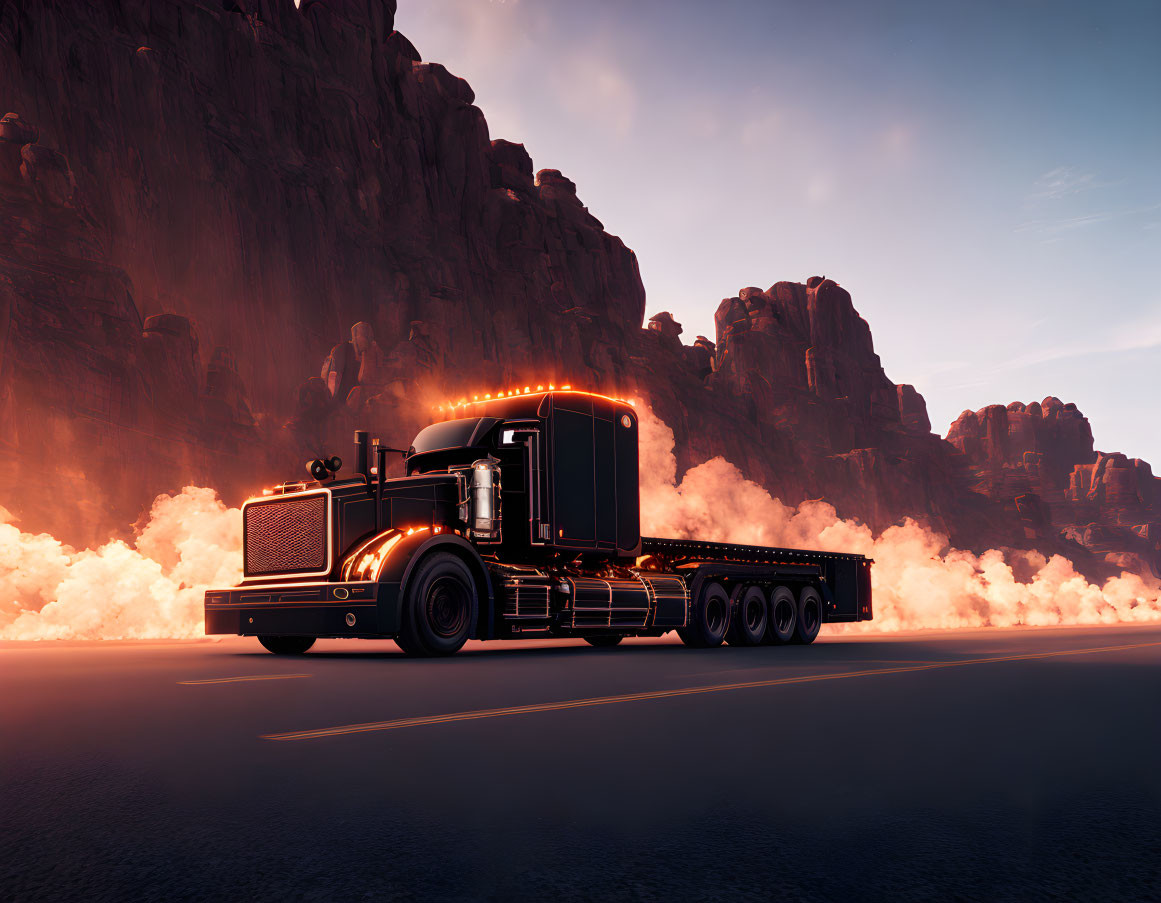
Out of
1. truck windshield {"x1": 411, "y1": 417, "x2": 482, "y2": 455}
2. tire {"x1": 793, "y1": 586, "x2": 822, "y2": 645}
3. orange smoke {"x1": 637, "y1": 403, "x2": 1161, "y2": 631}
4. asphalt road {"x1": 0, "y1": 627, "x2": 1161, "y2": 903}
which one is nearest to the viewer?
asphalt road {"x1": 0, "y1": 627, "x2": 1161, "y2": 903}

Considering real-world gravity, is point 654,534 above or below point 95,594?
above

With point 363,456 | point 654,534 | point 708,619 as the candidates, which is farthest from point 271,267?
point 363,456

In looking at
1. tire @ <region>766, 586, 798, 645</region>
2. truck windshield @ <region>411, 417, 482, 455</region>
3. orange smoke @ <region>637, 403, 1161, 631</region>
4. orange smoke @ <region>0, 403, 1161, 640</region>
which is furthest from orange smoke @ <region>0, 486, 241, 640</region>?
orange smoke @ <region>637, 403, 1161, 631</region>

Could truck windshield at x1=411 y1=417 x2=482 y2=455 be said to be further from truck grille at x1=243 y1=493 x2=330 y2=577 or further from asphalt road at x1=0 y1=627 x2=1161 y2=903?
asphalt road at x1=0 y1=627 x2=1161 y2=903

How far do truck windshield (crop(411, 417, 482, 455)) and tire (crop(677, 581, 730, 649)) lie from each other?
5.53 meters

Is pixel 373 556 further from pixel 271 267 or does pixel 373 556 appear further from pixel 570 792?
pixel 271 267

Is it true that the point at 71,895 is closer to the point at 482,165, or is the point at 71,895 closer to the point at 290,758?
the point at 290,758

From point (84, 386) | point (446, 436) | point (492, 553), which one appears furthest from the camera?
point (84, 386)

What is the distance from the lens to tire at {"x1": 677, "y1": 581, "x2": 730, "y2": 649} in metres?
20.5

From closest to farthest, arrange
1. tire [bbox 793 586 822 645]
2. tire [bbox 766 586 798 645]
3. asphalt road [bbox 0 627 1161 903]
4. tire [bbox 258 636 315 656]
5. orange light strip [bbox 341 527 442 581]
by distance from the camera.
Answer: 1. asphalt road [bbox 0 627 1161 903]
2. orange light strip [bbox 341 527 442 581]
3. tire [bbox 258 636 315 656]
4. tire [bbox 766 586 798 645]
5. tire [bbox 793 586 822 645]

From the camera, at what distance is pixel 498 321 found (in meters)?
88.8

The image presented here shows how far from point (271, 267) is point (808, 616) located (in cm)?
6777

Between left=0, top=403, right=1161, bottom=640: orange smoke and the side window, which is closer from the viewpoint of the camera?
the side window

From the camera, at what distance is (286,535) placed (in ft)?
56.0
